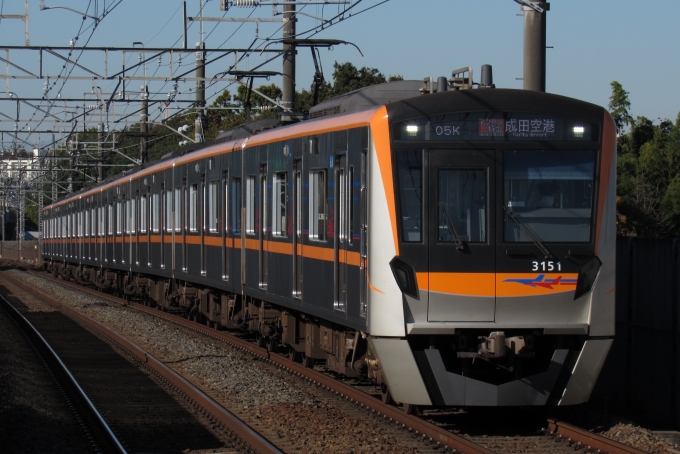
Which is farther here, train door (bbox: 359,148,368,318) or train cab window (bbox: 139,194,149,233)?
train cab window (bbox: 139,194,149,233)

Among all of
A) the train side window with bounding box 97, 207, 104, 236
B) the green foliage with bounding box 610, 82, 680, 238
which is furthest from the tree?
the train side window with bounding box 97, 207, 104, 236

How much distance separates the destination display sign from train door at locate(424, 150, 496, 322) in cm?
16

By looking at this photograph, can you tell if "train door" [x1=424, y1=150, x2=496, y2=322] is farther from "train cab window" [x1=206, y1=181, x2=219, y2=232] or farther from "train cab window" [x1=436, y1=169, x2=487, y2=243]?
"train cab window" [x1=206, y1=181, x2=219, y2=232]

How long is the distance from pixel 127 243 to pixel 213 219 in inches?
364

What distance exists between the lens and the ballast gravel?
811cm

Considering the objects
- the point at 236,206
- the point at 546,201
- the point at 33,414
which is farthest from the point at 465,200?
the point at 236,206

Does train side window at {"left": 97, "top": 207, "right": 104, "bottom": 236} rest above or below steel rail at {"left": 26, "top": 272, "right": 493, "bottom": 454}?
above

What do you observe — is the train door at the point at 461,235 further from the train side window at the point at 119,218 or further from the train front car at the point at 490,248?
the train side window at the point at 119,218

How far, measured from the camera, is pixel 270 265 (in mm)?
12297

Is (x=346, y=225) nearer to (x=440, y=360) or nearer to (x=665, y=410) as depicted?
(x=440, y=360)

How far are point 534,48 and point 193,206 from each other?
8308mm

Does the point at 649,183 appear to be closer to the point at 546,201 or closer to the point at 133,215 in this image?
the point at 133,215

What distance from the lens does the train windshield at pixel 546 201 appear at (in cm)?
830

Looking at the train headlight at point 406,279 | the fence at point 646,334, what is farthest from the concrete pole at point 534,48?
the train headlight at point 406,279
